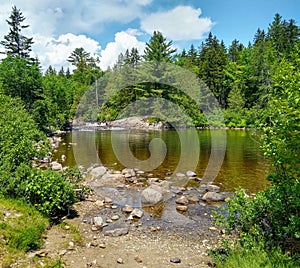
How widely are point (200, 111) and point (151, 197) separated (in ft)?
126

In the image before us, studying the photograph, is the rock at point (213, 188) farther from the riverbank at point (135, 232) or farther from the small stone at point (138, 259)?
the small stone at point (138, 259)

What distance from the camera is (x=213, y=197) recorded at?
10750 millimetres

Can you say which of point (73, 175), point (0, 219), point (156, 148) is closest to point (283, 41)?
point (156, 148)

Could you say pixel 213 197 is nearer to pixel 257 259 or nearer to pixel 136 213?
pixel 136 213

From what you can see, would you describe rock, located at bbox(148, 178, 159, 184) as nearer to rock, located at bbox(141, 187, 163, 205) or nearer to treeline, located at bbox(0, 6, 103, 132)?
rock, located at bbox(141, 187, 163, 205)

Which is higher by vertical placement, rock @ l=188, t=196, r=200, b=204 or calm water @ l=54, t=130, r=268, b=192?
calm water @ l=54, t=130, r=268, b=192

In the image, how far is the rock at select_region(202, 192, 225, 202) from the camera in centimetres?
1069

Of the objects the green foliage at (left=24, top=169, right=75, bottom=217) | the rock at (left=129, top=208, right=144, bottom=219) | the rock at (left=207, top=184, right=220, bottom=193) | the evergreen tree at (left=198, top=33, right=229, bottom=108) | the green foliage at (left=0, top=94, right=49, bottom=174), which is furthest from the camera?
the evergreen tree at (left=198, top=33, right=229, bottom=108)

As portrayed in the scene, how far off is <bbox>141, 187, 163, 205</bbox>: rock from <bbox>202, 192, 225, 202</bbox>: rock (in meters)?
1.79

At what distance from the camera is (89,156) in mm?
20234

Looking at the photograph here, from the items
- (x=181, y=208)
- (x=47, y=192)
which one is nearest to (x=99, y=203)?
(x=47, y=192)

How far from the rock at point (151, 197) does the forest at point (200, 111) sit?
9.61ft

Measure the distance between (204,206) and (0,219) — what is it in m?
6.68

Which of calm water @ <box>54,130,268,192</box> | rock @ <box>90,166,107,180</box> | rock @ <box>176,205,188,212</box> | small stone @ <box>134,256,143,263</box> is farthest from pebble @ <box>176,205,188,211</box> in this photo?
rock @ <box>90,166,107,180</box>
